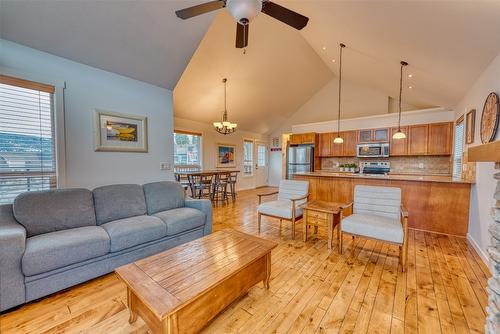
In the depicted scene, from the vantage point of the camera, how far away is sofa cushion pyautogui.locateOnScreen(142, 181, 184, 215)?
2.98 metres

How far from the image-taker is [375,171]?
5949 mm

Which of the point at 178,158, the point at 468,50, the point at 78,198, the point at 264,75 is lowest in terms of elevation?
the point at 78,198

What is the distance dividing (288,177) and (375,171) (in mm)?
2763

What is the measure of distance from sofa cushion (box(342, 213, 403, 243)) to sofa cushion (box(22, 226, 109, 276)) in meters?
2.69

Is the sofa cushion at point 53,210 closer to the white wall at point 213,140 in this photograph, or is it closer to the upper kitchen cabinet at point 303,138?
the white wall at point 213,140

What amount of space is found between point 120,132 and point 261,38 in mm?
3272

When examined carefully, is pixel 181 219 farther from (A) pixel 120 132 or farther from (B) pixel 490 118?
(B) pixel 490 118

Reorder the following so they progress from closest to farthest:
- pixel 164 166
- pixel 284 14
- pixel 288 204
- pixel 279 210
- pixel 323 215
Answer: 1. pixel 284 14
2. pixel 323 215
3. pixel 279 210
4. pixel 288 204
5. pixel 164 166

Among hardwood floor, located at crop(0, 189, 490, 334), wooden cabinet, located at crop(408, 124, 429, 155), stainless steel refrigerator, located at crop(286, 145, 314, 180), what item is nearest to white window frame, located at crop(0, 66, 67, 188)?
hardwood floor, located at crop(0, 189, 490, 334)

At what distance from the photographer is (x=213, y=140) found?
22.7 ft

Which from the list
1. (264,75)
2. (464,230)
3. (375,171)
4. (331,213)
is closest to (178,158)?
(264,75)

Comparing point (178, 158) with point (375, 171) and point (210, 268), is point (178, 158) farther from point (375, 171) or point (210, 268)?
point (375, 171)

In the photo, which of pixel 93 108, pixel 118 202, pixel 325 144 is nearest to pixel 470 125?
pixel 325 144

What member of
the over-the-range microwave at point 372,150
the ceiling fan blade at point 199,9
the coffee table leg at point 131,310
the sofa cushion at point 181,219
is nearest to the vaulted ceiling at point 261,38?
the ceiling fan blade at point 199,9
